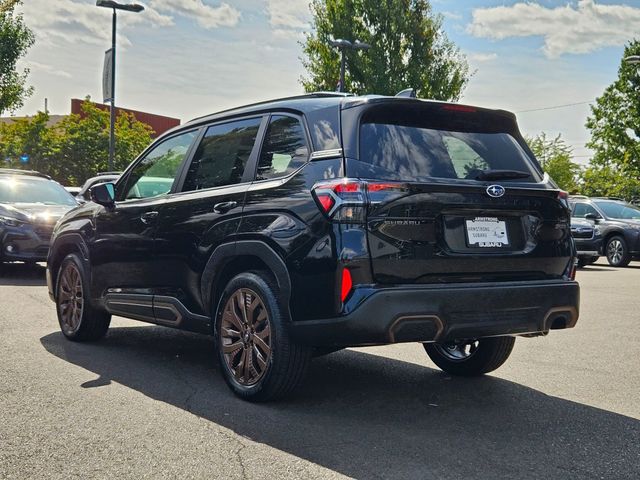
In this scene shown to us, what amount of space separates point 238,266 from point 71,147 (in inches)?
1407

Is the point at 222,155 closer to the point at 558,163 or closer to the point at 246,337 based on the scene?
the point at 246,337

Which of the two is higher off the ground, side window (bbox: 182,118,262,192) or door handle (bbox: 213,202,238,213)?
side window (bbox: 182,118,262,192)

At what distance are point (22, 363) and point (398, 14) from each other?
129ft

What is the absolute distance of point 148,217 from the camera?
6.28 metres

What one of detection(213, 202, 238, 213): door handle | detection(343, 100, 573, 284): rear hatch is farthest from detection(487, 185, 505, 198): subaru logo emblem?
detection(213, 202, 238, 213): door handle

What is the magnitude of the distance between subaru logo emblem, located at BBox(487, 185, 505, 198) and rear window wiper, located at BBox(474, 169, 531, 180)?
84 millimetres

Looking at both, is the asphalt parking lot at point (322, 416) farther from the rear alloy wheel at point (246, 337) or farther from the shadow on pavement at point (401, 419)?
the rear alloy wheel at point (246, 337)

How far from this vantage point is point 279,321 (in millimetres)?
A: 4824

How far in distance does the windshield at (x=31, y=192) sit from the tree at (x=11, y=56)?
94.5 feet

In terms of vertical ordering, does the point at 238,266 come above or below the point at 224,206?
below

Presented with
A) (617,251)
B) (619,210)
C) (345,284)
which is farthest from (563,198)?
(619,210)

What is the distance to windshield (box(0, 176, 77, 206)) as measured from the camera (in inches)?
551

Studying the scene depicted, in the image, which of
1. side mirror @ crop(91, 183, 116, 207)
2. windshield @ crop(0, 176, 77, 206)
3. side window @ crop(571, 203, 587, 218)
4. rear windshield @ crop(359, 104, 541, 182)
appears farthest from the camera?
side window @ crop(571, 203, 587, 218)

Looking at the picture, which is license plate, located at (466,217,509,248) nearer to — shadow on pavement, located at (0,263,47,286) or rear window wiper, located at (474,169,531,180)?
rear window wiper, located at (474,169,531,180)
